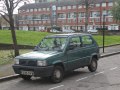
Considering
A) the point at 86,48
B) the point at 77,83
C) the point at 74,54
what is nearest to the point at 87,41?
the point at 86,48

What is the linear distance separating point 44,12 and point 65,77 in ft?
386

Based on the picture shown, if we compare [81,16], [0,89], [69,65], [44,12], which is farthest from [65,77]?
[44,12]

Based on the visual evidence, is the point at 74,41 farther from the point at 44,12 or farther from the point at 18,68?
the point at 44,12

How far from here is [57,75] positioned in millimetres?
11156

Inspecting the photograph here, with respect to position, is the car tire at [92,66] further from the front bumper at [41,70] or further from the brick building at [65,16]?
the brick building at [65,16]

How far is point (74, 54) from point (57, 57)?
119 cm

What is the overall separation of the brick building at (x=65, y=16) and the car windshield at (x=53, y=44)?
90.4m

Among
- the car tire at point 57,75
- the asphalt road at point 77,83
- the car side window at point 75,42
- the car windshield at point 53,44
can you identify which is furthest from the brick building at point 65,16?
the car tire at point 57,75

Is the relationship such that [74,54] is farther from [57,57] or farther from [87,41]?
[87,41]

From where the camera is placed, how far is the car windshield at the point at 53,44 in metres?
11.9

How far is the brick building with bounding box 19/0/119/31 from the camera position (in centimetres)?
10950

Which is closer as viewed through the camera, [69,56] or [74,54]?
[69,56]

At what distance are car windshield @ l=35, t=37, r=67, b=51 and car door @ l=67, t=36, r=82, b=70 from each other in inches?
11.6

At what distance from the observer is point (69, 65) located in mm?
11859
